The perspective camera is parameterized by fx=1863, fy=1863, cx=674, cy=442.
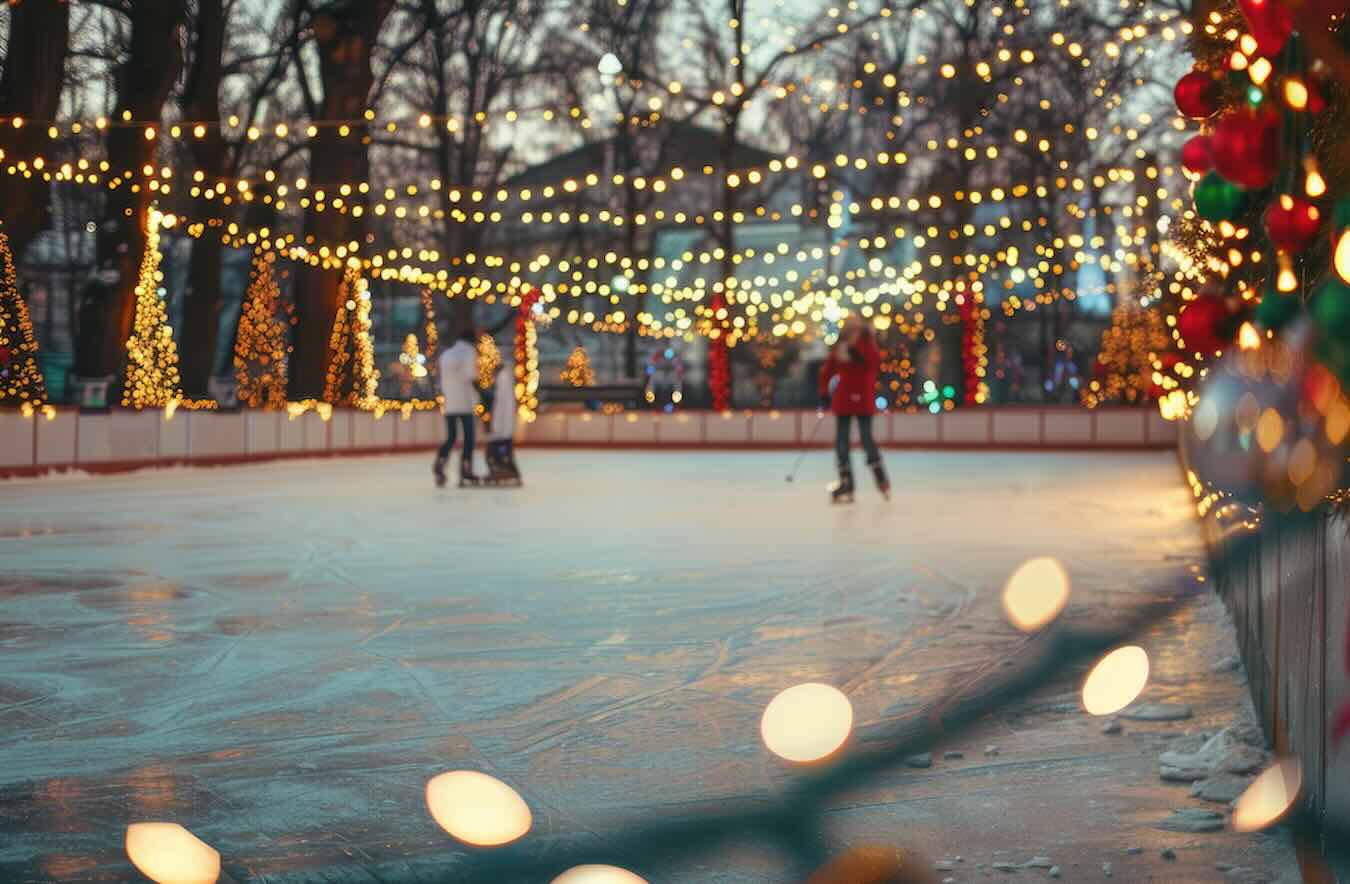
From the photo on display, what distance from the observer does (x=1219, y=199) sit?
9.87 ft

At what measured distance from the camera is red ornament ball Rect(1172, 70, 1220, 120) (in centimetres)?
354

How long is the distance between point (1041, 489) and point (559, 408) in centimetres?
1873

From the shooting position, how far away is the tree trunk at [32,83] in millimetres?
21203

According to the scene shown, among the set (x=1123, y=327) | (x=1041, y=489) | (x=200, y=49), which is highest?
(x=200, y=49)

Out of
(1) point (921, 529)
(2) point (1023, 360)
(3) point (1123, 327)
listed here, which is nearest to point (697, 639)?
(1) point (921, 529)

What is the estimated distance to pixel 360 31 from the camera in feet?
91.4

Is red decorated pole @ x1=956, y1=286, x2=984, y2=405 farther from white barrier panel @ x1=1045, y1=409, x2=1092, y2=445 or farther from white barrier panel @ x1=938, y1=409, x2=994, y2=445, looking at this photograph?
white barrier panel @ x1=1045, y1=409, x2=1092, y2=445

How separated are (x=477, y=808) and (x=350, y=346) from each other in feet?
82.5

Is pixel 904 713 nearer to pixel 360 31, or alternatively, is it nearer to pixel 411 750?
pixel 411 750

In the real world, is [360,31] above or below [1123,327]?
above

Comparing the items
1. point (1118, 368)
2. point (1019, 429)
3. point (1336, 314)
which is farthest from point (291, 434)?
point (1336, 314)

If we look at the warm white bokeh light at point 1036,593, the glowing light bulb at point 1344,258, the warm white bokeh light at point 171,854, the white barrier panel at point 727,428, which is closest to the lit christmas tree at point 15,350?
the warm white bokeh light at point 1036,593

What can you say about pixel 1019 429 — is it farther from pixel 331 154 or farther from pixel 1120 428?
pixel 331 154

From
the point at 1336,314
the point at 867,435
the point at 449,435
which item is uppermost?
the point at 1336,314
